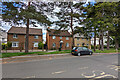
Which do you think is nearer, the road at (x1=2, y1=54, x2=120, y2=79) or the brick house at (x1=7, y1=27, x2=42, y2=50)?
the road at (x1=2, y1=54, x2=120, y2=79)

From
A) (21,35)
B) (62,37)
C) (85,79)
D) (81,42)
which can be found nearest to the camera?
(85,79)

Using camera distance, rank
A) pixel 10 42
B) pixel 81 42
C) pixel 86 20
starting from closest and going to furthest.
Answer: pixel 86 20, pixel 10 42, pixel 81 42

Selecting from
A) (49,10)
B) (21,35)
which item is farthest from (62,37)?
(49,10)

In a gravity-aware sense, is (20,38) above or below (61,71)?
above

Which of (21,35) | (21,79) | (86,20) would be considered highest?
(86,20)

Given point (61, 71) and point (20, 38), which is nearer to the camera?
point (61, 71)

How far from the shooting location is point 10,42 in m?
24.1

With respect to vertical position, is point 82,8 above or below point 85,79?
above

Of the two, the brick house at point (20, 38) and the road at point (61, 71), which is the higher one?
the brick house at point (20, 38)

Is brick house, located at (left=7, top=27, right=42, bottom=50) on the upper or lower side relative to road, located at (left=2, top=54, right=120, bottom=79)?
upper

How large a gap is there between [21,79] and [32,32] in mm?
26111

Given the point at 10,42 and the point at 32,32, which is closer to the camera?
the point at 10,42

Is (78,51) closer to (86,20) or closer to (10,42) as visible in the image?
(86,20)

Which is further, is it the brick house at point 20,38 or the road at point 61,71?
the brick house at point 20,38
